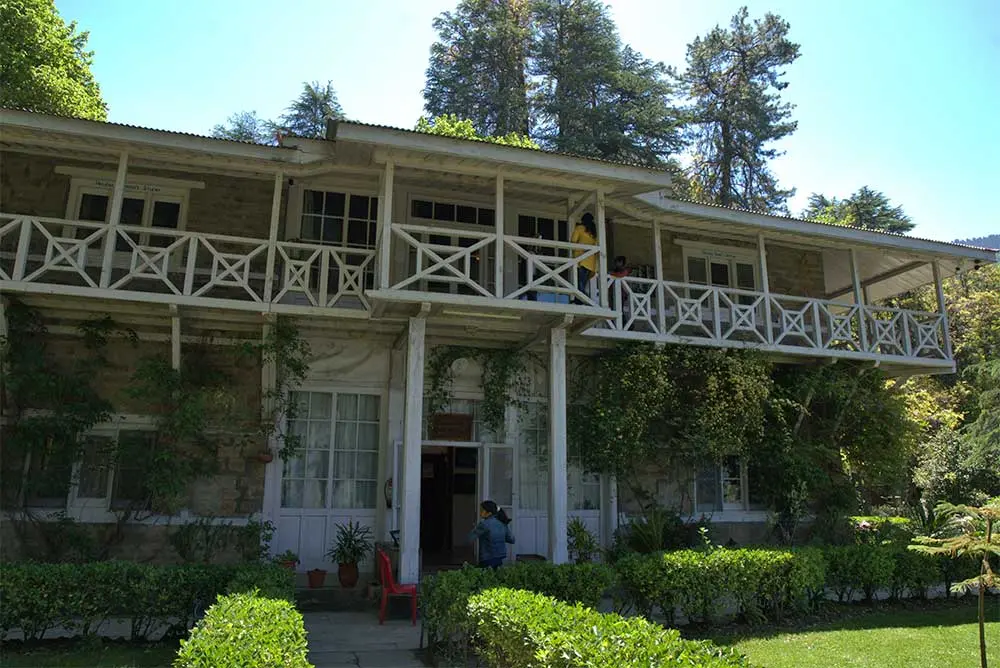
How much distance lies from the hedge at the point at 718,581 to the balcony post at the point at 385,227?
195 inches

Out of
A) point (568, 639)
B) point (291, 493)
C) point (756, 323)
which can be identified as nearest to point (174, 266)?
point (291, 493)

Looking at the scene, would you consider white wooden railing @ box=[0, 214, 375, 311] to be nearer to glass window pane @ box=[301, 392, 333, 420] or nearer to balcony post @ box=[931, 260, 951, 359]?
glass window pane @ box=[301, 392, 333, 420]

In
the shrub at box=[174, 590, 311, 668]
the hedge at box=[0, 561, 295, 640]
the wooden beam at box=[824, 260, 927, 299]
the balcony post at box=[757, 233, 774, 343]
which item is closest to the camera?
the shrub at box=[174, 590, 311, 668]

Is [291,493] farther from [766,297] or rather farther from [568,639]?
[766,297]

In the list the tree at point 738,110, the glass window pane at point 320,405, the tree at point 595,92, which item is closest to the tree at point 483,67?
the tree at point 595,92

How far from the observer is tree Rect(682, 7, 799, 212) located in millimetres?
29219

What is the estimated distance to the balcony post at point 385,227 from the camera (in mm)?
9547

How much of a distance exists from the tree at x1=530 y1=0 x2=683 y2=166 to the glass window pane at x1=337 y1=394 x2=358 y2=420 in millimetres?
16312

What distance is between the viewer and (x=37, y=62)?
624 inches

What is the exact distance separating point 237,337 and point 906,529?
37.6 ft

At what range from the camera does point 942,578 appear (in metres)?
10.5

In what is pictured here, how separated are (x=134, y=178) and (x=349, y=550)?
709cm

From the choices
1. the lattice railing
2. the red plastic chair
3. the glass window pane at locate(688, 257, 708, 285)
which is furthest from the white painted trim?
the glass window pane at locate(688, 257, 708, 285)

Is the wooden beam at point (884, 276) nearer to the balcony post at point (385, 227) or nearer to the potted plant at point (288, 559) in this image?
the balcony post at point (385, 227)
